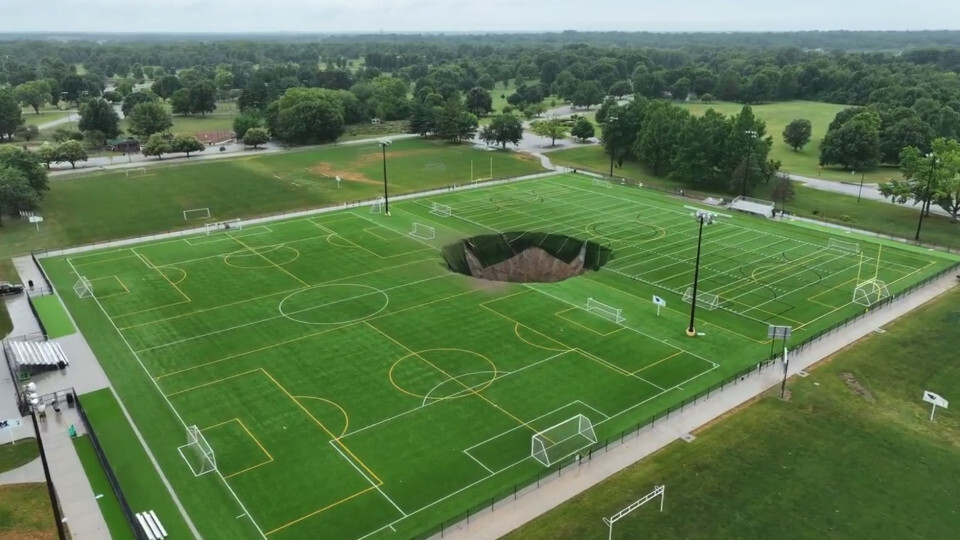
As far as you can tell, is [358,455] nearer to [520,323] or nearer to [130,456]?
[130,456]

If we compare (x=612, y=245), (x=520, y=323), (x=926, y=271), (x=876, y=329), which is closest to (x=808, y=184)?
(x=926, y=271)

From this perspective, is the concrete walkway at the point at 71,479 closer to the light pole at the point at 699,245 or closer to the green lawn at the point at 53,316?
the green lawn at the point at 53,316

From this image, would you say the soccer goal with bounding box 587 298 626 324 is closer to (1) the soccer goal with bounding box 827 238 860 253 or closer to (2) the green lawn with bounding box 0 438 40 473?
(1) the soccer goal with bounding box 827 238 860 253

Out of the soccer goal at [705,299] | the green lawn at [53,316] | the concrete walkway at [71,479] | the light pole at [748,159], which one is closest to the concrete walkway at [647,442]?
the soccer goal at [705,299]

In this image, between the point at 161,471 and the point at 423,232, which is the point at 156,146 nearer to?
the point at 423,232

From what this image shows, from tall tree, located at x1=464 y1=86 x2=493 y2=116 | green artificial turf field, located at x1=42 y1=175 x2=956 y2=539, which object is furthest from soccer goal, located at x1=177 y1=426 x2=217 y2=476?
tall tree, located at x1=464 y1=86 x2=493 y2=116

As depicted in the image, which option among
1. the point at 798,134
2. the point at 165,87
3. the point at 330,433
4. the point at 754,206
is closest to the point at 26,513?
the point at 330,433
